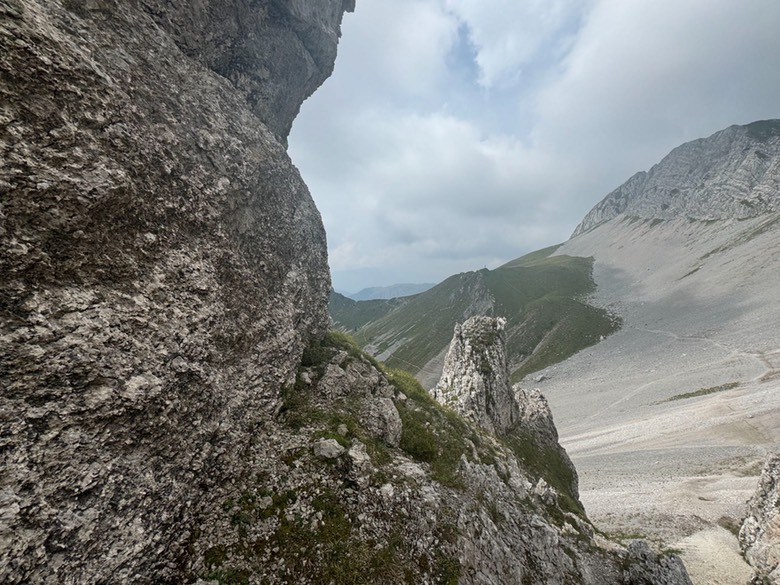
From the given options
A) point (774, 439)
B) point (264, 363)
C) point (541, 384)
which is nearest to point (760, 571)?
point (774, 439)

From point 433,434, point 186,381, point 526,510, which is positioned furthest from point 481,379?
point 186,381

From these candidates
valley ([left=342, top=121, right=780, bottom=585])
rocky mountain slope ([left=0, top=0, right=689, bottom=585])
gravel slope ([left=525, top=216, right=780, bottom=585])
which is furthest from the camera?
valley ([left=342, top=121, right=780, bottom=585])

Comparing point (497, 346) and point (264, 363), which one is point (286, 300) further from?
point (497, 346)

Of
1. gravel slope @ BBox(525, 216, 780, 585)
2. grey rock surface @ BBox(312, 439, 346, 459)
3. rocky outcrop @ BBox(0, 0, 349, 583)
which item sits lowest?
gravel slope @ BBox(525, 216, 780, 585)

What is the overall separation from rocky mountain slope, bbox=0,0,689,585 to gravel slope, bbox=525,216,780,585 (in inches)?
744

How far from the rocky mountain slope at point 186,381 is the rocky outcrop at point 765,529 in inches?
466

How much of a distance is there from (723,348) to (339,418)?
383ft

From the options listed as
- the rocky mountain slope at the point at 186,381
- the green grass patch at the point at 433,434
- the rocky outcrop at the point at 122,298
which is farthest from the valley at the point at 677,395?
the rocky outcrop at the point at 122,298

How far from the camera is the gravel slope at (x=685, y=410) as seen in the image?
1389 inches

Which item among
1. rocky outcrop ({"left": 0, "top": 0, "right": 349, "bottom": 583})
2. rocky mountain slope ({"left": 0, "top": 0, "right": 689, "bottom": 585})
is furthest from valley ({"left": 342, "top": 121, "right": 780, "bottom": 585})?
rocky outcrop ({"left": 0, "top": 0, "right": 349, "bottom": 583})

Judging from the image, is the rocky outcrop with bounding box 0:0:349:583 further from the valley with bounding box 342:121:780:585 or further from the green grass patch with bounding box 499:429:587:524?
the valley with bounding box 342:121:780:585

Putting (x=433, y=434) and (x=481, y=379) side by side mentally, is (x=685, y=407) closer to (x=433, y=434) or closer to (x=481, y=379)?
(x=481, y=379)

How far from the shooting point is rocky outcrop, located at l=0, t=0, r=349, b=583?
895cm

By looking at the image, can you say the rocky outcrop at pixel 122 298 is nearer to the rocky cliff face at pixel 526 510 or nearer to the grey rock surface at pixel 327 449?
the grey rock surface at pixel 327 449
